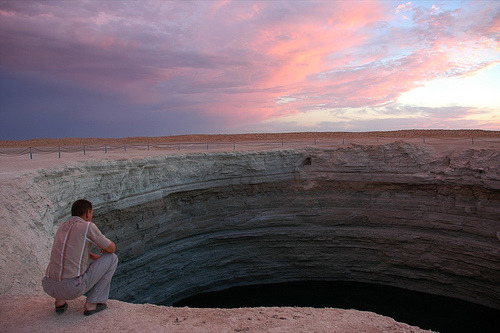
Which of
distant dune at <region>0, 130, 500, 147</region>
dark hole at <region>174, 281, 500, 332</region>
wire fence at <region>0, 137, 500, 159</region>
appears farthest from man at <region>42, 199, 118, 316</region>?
distant dune at <region>0, 130, 500, 147</region>

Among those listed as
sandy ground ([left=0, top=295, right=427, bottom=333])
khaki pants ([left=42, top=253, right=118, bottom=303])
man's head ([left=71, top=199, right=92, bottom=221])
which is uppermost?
man's head ([left=71, top=199, right=92, bottom=221])

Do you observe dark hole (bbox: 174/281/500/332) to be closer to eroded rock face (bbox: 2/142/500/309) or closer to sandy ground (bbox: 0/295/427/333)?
eroded rock face (bbox: 2/142/500/309)

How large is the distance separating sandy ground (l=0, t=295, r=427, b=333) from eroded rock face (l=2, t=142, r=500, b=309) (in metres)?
7.55

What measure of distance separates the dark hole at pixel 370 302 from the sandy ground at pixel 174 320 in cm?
1062

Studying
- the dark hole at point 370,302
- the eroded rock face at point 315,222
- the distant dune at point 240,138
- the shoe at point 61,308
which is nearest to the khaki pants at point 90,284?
the shoe at point 61,308

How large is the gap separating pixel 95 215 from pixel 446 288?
14.9 meters

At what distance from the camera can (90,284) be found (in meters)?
4.23

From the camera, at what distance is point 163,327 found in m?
4.22

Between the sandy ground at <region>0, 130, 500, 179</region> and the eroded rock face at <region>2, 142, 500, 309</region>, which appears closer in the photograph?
the sandy ground at <region>0, 130, 500, 179</region>

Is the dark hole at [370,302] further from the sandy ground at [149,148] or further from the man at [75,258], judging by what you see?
the man at [75,258]

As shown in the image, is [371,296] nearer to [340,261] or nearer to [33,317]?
[340,261]

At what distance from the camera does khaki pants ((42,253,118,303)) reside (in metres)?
4.11

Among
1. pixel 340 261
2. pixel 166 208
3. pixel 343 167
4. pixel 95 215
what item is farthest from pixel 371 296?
pixel 95 215

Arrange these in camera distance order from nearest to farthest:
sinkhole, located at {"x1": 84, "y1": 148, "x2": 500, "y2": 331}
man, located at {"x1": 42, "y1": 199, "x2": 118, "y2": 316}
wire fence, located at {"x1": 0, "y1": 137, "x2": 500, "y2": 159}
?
1. man, located at {"x1": 42, "y1": 199, "x2": 118, "y2": 316}
2. sinkhole, located at {"x1": 84, "y1": 148, "x2": 500, "y2": 331}
3. wire fence, located at {"x1": 0, "y1": 137, "x2": 500, "y2": 159}
